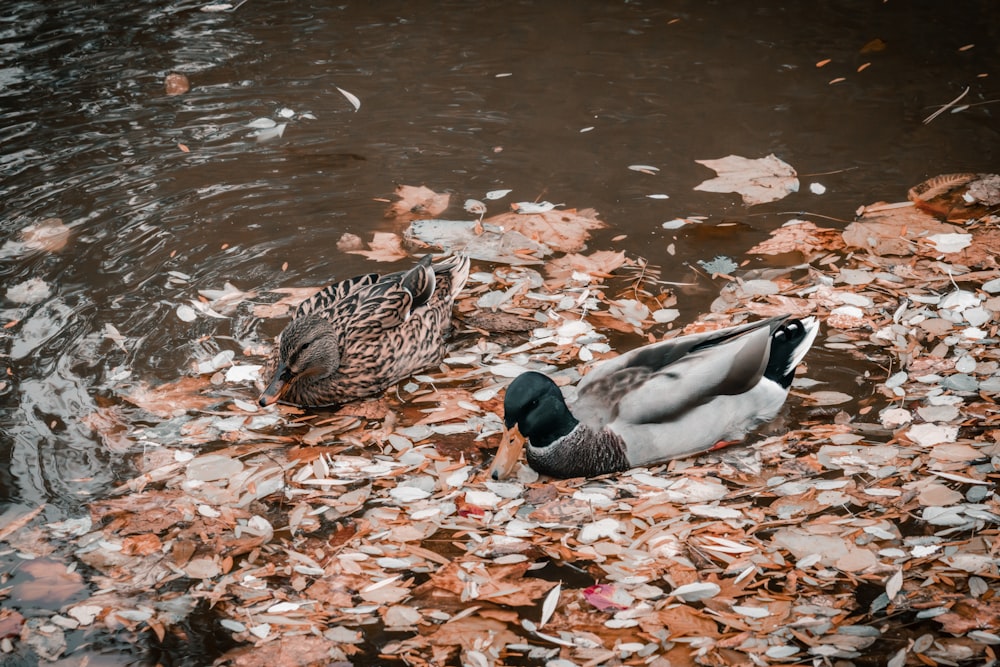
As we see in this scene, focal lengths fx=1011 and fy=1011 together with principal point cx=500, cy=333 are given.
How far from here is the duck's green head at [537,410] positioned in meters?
4.30

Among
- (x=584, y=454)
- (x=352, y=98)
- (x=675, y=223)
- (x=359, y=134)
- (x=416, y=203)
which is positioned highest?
(x=352, y=98)

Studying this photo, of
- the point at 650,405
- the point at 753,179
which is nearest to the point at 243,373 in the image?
the point at 650,405

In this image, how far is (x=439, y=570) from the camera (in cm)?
394

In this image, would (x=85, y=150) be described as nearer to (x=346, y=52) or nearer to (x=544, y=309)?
(x=346, y=52)

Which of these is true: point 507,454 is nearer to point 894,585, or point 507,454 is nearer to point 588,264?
point 894,585

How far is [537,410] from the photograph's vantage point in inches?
171

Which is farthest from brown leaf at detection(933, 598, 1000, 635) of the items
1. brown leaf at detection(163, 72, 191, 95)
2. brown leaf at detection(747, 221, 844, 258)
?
brown leaf at detection(163, 72, 191, 95)

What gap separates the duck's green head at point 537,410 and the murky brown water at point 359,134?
1.48 metres

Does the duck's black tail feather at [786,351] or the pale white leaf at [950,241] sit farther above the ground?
the duck's black tail feather at [786,351]

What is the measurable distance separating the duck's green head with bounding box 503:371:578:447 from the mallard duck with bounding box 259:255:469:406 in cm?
97

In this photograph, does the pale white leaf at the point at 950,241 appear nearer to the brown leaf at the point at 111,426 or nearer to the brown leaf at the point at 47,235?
the brown leaf at the point at 111,426

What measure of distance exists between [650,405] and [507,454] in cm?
65

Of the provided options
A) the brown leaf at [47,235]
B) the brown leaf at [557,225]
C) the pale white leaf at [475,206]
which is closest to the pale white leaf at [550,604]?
the brown leaf at [557,225]

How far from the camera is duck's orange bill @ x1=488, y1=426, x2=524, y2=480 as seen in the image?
14.3 ft
